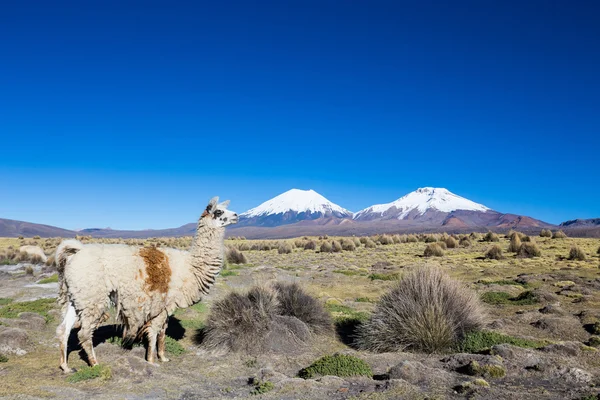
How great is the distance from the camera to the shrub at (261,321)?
361 inches

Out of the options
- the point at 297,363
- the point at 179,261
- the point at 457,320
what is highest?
the point at 179,261

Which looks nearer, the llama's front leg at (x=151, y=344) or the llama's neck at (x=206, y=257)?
the llama's front leg at (x=151, y=344)

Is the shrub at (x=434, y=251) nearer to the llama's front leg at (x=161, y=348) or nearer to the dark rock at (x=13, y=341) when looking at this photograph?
the llama's front leg at (x=161, y=348)

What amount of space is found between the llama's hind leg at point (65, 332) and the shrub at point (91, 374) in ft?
1.34

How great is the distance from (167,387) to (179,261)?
2320 millimetres

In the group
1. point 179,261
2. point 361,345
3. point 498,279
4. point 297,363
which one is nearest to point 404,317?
point 361,345

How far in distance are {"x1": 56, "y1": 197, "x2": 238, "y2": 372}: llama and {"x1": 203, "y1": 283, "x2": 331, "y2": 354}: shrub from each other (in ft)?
4.77

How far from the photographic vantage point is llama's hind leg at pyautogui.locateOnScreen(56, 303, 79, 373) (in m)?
7.21

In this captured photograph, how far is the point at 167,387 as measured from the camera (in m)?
6.78

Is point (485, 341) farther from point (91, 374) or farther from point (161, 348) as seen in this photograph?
point (91, 374)

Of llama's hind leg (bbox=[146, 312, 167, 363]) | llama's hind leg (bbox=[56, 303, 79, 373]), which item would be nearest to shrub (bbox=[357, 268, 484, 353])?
llama's hind leg (bbox=[146, 312, 167, 363])

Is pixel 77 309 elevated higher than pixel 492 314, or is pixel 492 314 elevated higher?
pixel 77 309

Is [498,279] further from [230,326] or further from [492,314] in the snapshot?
[230,326]

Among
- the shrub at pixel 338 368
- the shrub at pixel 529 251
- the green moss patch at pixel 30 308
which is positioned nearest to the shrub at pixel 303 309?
the shrub at pixel 338 368
